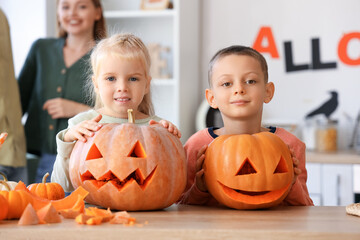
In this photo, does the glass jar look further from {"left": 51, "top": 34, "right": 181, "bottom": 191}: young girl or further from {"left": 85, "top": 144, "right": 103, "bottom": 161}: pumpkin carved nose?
{"left": 85, "top": 144, "right": 103, "bottom": 161}: pumpkin carved nose

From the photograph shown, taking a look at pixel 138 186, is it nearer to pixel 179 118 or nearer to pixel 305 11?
pixel 179 118

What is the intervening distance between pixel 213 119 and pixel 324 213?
2298 millimetres

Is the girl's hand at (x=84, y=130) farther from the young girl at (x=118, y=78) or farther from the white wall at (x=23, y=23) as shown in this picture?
the white wall at (x=23, y=23)

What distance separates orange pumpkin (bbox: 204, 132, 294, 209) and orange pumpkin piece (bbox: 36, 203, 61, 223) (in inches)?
14.9

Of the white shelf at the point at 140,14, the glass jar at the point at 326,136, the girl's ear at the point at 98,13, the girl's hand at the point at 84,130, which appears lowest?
the glass jar at the point at 326,136

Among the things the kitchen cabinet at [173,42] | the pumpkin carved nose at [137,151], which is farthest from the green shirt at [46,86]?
the pumpkin carved nose at [137,151]

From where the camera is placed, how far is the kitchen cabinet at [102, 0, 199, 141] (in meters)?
3.25

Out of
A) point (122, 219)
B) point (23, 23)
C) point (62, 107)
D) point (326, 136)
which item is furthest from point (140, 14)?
point (122, 219)

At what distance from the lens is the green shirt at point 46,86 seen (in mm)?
2393

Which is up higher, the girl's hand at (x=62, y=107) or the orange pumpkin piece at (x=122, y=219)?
the girl's hand at (x=62, y=107)

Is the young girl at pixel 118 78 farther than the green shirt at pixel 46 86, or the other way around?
the green shirt at pixel 46 86

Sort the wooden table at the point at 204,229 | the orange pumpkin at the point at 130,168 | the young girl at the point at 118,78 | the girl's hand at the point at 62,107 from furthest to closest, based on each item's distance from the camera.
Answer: the girl's hand at the point at 62,107, the young girl at the point at 118,78, the orange pumpkin at the point at 130,168, the wooden table at the point at 204,229

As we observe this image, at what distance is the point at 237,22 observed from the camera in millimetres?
3553

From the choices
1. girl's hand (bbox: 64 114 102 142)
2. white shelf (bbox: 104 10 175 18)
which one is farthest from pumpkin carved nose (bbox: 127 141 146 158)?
white shelf (bbox: 104 10 175 18)
